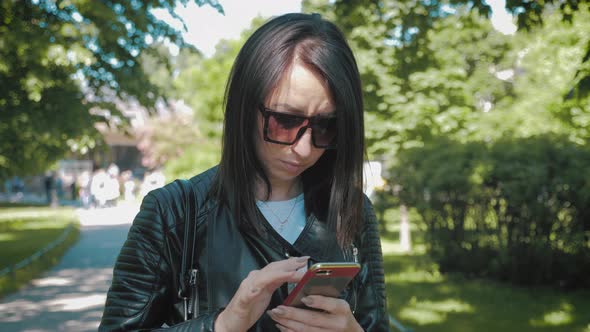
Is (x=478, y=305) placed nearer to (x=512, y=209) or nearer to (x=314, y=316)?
(x=512, y=209)

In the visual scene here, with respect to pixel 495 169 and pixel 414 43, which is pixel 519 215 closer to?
pixel 495 169

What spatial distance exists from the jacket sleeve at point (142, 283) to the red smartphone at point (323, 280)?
25 cm

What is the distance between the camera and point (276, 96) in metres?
1.73

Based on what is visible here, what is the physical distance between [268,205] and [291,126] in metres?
0.29

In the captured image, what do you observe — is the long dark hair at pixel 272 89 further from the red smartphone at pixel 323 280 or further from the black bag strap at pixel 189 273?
the red smartphone at pixel 323 280

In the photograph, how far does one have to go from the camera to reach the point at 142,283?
5.37 ft

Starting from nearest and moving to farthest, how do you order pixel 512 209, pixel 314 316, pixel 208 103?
pixel 314 316 < pixel 512 209 < pixel 208 103

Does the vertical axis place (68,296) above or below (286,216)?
below

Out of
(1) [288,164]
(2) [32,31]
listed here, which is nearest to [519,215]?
(2) [32,31]

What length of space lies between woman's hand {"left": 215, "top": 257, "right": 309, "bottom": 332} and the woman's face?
0.39 meters

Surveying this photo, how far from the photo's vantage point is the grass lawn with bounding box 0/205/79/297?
11.0m

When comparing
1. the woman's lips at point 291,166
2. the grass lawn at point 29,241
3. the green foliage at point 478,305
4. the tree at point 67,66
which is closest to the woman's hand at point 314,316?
the woman's lips at point 291,166

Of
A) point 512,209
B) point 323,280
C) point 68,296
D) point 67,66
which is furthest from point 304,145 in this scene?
point 68,296

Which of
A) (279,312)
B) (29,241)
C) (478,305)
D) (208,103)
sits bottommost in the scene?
(478,305)
